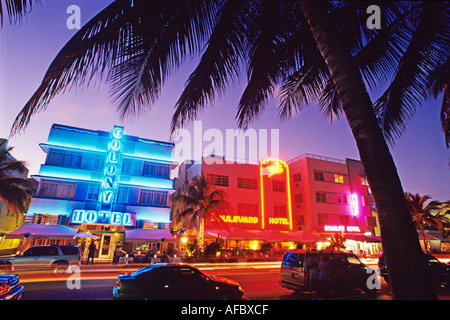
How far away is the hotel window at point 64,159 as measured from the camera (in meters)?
26.9

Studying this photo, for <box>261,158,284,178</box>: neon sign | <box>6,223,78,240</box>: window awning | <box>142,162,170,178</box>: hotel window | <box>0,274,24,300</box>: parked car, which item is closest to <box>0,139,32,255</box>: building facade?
<box>6,223,78,240</box>: window awning

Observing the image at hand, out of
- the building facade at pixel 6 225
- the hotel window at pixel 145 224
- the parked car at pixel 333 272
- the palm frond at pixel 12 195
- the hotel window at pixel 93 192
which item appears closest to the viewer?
the parked car at pixel 333 272

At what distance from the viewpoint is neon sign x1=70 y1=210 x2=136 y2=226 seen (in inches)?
993

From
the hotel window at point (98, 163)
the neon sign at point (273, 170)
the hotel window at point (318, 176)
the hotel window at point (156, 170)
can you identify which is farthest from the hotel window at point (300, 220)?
the hotel window at point (98, 163)

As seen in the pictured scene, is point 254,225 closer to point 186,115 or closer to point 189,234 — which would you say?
point 189,234

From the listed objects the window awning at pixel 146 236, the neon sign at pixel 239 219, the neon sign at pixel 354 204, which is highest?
the neon sign at pixel 354 204

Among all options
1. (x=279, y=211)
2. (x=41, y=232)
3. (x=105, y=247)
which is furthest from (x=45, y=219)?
(x=279, y=211)

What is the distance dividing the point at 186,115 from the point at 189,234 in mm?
31053

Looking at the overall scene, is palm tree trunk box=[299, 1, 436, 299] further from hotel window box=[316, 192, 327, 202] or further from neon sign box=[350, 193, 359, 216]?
neon sign box=[350, 193, 359, 216]

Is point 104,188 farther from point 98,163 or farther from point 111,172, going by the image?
point 98,163

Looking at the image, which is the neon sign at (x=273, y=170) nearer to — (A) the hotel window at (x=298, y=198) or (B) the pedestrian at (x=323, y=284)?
(A) the hotel window at (x=298, y=198)

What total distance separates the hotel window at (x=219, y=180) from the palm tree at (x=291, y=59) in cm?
2849

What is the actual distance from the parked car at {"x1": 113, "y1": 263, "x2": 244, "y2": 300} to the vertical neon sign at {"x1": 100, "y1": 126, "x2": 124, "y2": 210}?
19524 millimetres
